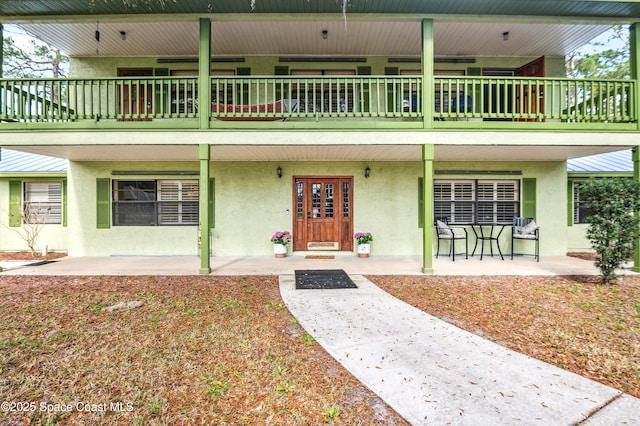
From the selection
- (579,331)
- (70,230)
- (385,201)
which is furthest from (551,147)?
(70,230)

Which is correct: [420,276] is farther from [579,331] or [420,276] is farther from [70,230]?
[70,230]

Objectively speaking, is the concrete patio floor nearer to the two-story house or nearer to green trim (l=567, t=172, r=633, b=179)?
the two-story house

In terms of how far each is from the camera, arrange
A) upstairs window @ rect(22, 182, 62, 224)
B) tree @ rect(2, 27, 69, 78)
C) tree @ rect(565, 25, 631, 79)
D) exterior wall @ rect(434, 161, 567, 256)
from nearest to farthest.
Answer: exterior wall @ rect(434, 161, 567, 256) < upstairs window @ rect(22, 182, 62, 224) < tree @ rect(2, 27, 69, 78) < tree @ rect(565, 25, 631, 79)

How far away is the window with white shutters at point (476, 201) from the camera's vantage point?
27.9ft

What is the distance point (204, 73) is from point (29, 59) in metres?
15.5

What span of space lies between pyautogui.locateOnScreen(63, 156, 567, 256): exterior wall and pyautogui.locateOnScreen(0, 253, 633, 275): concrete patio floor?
42cm

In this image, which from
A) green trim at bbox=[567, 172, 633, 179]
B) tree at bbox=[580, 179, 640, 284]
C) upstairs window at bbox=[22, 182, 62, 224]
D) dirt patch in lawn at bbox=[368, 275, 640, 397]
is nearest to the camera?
dirt patch in lawn at bbox=[368, 275, 640, 397]

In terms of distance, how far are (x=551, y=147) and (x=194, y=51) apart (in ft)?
28.7

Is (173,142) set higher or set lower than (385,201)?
higher

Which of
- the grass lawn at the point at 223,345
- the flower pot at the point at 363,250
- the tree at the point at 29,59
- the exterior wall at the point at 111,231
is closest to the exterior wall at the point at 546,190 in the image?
the flower pot at the point at 363,250

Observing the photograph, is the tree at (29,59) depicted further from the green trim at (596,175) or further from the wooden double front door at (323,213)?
the green trim at (596,175)

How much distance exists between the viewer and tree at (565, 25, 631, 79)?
15.0 metres

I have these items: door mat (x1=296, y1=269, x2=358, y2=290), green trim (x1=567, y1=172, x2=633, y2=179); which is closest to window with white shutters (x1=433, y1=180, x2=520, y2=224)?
green trim (x1=567, y1=172, x2=633, y2=179)

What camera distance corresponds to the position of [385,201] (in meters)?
8.42
